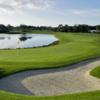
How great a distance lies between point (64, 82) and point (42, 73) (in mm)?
2944

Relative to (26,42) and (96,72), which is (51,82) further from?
(26,42)

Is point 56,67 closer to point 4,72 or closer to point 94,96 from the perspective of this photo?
point 4,72

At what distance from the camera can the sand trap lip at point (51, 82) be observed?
1728 centimetres

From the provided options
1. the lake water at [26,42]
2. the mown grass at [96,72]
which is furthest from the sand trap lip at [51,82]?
the lake water at [26,42]

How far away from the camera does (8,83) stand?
18.6 metres

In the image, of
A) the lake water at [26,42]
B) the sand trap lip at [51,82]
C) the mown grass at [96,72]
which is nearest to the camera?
the sand trap lip at [51,82]

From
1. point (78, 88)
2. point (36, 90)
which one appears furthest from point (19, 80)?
point (78, 88)

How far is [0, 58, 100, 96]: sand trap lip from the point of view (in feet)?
56.7

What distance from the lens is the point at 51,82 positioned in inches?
757

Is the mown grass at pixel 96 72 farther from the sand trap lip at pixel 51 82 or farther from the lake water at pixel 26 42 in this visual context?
the lake water at pixel 26 42

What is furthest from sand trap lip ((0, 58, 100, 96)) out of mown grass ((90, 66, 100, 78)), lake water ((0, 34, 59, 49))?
lake water ((0, 34, 59, 49))

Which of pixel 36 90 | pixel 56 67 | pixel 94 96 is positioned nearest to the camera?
pixel 94 96

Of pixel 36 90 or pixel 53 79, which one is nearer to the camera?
pixel 36 90

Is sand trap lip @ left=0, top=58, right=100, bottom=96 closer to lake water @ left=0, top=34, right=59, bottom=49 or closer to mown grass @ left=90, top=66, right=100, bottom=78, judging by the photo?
mown grass @ left=90, top=66, right=100, bottom=78
